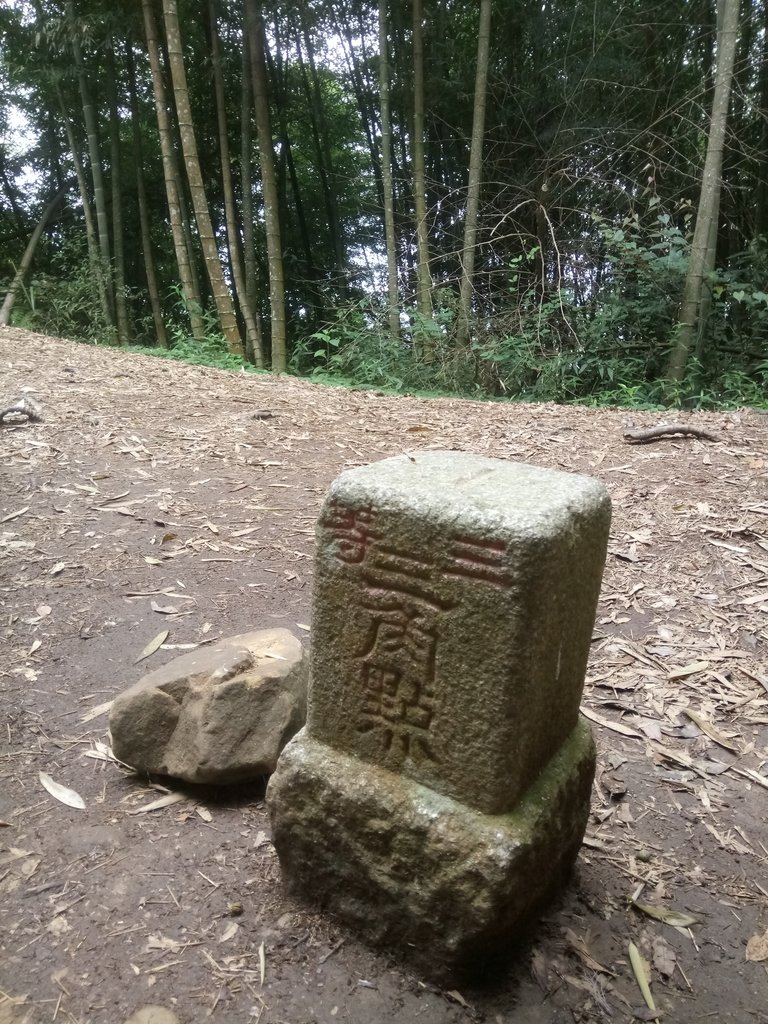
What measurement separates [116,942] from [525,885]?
87 cm

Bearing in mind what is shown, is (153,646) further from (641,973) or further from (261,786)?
(641,973)

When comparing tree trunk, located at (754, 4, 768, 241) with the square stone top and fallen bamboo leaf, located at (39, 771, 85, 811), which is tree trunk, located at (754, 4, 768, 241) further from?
fallen bamboo leaf, located at (39, 771, 85, 811)

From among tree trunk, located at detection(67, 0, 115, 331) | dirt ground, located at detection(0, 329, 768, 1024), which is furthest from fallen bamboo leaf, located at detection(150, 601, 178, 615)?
tree trunk, located at detection(67, 0, 115, 331)

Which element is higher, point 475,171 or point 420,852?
point 475,171

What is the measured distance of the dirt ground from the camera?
4.95ft

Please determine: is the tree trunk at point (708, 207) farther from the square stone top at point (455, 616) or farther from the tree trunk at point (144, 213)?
the tree trunk at point (144, 213)

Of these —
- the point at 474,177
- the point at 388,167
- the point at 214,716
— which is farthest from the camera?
the point at 388,167

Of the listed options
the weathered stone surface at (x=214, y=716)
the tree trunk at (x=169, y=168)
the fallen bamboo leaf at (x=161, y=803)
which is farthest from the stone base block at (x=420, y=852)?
the tree trunk at (x=169, y=168)

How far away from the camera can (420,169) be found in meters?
7.15

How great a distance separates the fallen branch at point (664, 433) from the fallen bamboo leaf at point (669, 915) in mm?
2969

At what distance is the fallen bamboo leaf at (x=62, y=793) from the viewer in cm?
Answer: 201

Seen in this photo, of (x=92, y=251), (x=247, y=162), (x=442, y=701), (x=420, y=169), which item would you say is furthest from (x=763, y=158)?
(x=92, y=251)

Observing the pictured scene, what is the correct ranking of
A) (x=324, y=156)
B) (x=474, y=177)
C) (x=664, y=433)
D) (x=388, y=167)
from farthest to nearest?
(x=324, y=156) → (x=388, y=167) → (x=474, y=177) → (x=664, y=433)

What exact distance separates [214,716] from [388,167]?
21.1 ft
